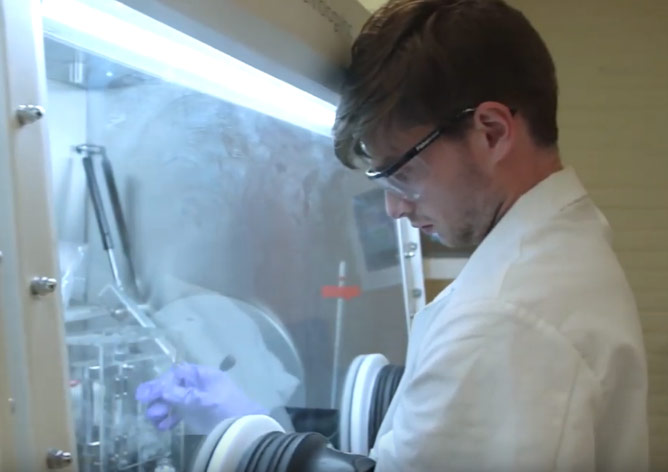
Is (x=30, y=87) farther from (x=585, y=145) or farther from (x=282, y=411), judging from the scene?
(x=585, y=145)

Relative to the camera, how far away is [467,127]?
2.53 feet

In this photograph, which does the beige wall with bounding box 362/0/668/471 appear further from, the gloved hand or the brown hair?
the brown hair

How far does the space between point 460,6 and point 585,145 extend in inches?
55.2

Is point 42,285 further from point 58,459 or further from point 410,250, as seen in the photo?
point 410,250

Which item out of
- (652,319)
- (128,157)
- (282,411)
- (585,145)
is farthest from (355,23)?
(652,319)

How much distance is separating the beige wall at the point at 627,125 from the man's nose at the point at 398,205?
3.91 ft

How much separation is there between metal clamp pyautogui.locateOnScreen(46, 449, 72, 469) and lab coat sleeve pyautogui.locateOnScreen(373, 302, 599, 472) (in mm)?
305

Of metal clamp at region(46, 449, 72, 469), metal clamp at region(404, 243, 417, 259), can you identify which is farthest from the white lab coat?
metal clamp at region(404, 243, 417, 259)

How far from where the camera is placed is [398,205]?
92cm

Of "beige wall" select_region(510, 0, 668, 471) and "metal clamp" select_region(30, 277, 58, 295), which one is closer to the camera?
"metal clamp" select_region(30, 277, 58, 295)

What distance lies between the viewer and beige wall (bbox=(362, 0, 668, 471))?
203cm

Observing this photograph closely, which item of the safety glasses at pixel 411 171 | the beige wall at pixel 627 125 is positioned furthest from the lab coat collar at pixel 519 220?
the beige wall at pixel 627 125

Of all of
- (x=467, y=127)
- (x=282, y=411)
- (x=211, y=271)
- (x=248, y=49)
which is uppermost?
(x=248, y=49)

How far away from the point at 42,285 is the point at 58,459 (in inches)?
5.1
